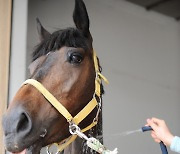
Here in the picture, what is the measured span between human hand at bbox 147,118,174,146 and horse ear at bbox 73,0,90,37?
47 centimetres

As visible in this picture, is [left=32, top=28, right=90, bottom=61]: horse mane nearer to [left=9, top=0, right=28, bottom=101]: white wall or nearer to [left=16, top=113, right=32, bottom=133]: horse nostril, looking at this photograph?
[left=16, top=113, right=32, bottom=133]: horse nostril

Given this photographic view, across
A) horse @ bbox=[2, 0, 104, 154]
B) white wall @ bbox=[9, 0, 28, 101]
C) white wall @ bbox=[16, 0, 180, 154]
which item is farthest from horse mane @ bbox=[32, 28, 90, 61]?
white wall @ bbox=[16, 0, 180, 154]

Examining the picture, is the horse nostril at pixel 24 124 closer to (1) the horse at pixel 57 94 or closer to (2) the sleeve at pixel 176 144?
(1) the horse at pixel 57 94

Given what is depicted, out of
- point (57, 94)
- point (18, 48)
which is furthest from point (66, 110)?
point (18, 48)

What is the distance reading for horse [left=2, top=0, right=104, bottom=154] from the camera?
1.33 meters

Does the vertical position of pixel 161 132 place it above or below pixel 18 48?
above

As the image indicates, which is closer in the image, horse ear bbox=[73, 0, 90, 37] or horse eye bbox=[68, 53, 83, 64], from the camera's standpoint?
horse eye bbox=[68, 53, 83, 64]

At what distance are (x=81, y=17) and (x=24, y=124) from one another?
1.78 feet

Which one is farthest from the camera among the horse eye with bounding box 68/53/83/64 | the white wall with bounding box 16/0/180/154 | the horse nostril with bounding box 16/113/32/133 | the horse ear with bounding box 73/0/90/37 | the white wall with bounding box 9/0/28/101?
the white wall with bounding box 16/0/180/154

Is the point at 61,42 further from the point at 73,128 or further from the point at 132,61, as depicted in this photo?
the point at 132,61

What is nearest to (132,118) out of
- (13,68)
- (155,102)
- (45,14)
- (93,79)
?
(155,102)

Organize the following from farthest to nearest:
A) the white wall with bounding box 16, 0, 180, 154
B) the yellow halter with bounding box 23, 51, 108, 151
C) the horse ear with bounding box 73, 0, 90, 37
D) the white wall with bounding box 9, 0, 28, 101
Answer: the white wall with bounding box 16, 0, 180, 154 < the white wall with bounding box 9, 0, 28, 101 < the horse ear with bounding box 73, 0, 90, 37 < the yellow halter with bounding box 23, 51, 108, 151

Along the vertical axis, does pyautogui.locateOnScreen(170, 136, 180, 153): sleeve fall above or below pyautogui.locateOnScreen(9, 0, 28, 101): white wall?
above

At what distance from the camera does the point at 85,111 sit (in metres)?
1.54
